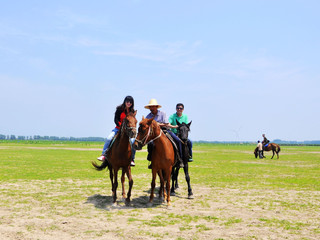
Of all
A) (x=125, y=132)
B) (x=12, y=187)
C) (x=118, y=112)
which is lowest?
(x=12, y=187)

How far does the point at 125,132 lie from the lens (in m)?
8.11

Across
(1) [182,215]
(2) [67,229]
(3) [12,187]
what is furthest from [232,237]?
(3) [12,187]

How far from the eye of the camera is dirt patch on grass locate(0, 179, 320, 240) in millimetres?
5840

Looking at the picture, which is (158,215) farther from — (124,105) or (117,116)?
(124,105)

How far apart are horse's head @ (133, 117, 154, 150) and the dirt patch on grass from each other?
76.2 inches

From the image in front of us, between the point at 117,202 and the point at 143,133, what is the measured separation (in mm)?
2767

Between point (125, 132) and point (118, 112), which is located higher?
point (118, 112)

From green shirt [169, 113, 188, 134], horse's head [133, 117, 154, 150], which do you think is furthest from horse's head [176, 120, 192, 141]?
horse's head [133, 117, 154, 150]

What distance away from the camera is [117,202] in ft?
29.3

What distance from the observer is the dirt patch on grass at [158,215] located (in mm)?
5840

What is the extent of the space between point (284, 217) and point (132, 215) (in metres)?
4.08

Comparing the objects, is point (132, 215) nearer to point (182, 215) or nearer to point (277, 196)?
point (182, 215)

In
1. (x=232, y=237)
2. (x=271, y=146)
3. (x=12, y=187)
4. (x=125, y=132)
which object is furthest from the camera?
(x=271, y=146)

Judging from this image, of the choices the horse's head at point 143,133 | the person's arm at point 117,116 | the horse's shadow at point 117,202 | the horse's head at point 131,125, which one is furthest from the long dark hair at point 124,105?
the horse's shadow at point 117,202
